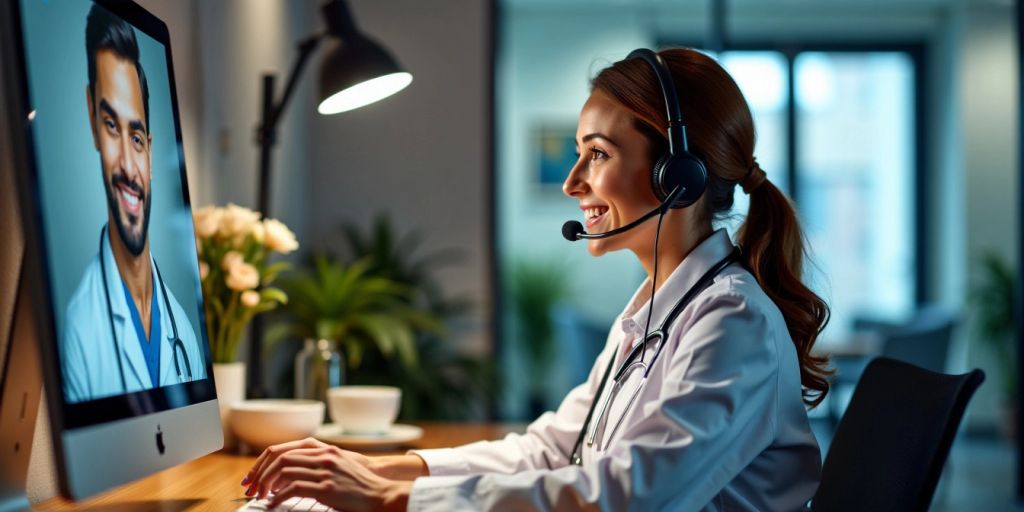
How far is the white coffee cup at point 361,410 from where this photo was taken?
1989 mm

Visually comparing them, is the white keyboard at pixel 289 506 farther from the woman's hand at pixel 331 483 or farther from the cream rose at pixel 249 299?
the cream rose at pixel 249 299

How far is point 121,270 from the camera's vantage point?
3.81ft

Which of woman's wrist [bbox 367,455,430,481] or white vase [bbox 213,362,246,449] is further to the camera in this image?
white vase [bbox 213,362,246,449]

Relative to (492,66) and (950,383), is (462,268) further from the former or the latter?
(950,383)

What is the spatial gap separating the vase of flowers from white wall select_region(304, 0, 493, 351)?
2.19m

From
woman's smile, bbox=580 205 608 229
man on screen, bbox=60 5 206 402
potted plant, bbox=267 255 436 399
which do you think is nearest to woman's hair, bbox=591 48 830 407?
woman's smile, bbox=580 205 608 229

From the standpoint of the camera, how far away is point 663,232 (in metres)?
1.54

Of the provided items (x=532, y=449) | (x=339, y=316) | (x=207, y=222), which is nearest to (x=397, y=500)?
(x=532, y=449)

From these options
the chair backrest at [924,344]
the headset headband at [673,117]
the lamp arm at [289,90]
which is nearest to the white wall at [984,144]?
the chair backrest at [924,344]

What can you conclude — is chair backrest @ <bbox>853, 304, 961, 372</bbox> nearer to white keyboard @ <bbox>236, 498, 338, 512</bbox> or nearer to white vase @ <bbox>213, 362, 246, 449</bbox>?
white vase @ <bbox>213, 362, 246, 449</bbox>

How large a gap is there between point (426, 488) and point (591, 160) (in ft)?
1.96

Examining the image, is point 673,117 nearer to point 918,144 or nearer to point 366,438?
point 366,438

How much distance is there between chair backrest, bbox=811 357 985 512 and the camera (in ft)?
4.02

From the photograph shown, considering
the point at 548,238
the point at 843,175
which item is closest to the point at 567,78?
the point at 548,238
